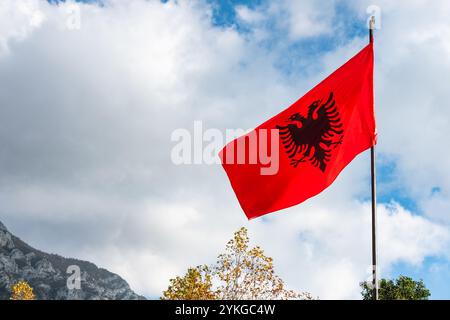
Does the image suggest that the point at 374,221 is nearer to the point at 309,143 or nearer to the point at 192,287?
the point at 309,143

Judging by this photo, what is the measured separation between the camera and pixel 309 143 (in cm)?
1197

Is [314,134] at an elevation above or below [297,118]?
below

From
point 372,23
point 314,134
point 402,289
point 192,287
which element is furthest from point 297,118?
point 402,289

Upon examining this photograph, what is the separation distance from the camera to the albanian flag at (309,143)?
11688 mm

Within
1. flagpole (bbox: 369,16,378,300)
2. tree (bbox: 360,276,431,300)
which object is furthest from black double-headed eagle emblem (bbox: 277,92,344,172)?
tree (bbox: 360,276,431,300)

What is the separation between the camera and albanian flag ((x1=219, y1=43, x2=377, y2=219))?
38.3 feet

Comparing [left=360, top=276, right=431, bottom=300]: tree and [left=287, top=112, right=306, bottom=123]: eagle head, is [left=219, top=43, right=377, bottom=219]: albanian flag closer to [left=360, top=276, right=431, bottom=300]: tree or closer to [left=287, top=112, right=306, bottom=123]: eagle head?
[left=287, top=112, right=306, bottom=123]: eagle head

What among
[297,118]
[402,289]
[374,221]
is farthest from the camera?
[402,289]

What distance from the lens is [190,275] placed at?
3331 cm

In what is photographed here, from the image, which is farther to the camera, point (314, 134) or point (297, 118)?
point (297, 118)

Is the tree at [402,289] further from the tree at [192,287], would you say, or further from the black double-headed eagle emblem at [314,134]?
the black double-headed eagle emblem at [314,134]
